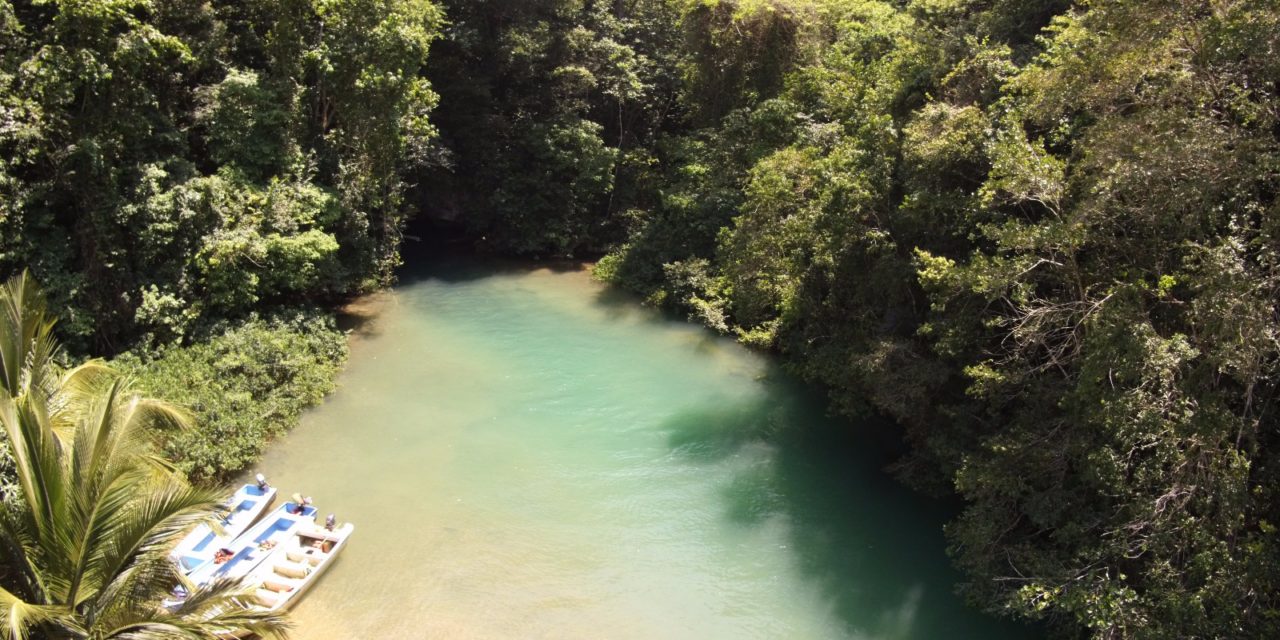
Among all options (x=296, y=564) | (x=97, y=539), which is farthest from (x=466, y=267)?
(x=97, y=539)

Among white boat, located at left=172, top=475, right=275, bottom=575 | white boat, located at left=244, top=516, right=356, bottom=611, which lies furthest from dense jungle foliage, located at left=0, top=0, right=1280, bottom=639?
white boat, located at left=244, top=516, right=356, bottom=611

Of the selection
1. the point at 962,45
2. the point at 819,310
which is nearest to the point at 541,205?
the point at 819,310

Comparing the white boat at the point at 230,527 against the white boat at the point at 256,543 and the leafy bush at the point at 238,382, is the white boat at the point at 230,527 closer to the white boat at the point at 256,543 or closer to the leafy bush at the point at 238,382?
the white boat at the point at 256,543

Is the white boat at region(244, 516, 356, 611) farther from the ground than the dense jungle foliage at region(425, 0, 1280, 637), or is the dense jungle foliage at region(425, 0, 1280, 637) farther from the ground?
the dense jungle foliage at region(425, 0, 1280, 637)

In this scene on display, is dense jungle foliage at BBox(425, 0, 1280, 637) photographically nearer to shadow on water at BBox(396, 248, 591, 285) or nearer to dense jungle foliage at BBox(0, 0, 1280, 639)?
dense jungle foliage at BBox(0, 0, 1280, 639)

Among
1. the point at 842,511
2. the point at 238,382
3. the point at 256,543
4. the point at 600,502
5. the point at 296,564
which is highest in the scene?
the point at 238,382

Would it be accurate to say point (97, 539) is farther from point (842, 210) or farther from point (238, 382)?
point (842, 210)
